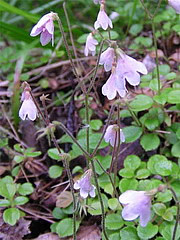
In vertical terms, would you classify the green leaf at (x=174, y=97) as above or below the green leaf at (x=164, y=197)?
above

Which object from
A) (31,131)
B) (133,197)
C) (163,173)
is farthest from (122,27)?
(133,197)

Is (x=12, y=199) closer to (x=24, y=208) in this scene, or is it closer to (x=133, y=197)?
(x=24, y=208)

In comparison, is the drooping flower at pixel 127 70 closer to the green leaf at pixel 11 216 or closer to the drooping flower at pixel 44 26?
the drooping flower at pixel 44 26

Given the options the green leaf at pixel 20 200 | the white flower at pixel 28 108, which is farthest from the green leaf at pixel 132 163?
the white flower at pixel 28 108

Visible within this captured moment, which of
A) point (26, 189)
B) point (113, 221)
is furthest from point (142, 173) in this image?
point (26, 189)

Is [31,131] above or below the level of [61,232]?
above
